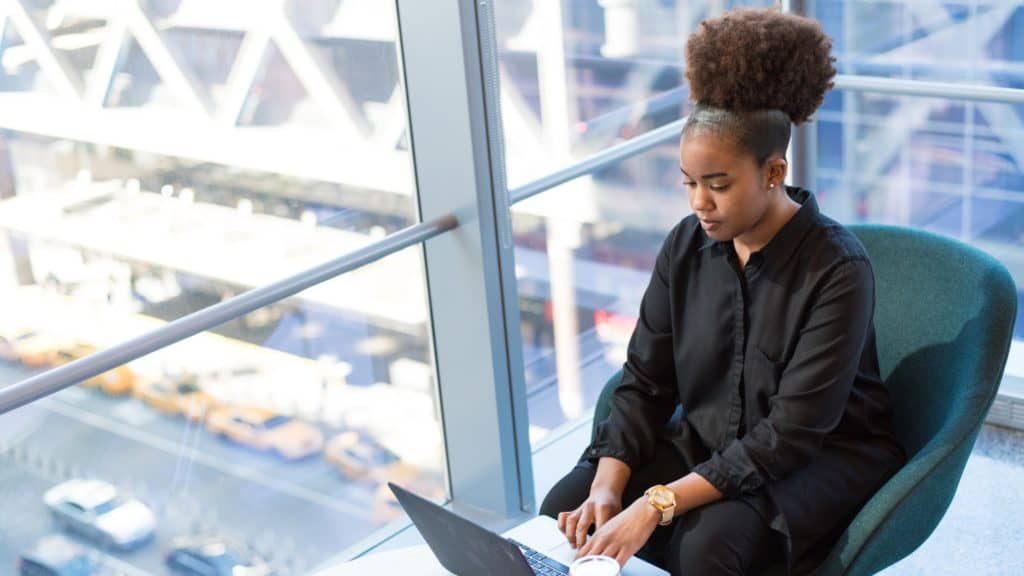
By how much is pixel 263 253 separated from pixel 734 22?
4.51ft

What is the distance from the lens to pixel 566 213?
14.3ft

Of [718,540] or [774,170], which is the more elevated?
[774,170]

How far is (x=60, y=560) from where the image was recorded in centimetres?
270

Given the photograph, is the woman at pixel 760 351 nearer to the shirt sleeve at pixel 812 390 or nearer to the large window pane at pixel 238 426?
the shirt sleeve at pixel 812 390

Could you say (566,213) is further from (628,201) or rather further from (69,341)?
(69,341)

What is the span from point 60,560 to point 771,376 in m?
1.65

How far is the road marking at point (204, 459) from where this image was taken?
8.76 ft

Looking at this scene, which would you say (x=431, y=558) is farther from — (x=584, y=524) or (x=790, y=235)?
(x=790, y=235)

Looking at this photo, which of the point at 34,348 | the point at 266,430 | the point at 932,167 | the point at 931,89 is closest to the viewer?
the point at 34,348

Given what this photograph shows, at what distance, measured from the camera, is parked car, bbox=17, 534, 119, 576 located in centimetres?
262

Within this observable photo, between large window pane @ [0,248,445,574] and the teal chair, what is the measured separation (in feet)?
3.40

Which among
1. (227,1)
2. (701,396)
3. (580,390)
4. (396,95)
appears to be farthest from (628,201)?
(701,396)

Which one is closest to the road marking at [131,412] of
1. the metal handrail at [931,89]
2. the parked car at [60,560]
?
the parked car at [60,560]

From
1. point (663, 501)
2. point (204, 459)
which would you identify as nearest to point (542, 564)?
point (663, 501)
